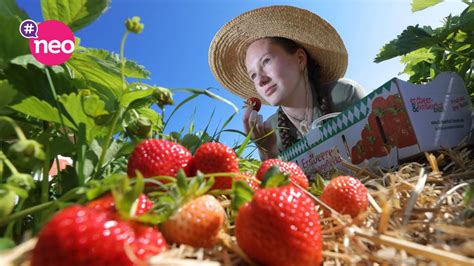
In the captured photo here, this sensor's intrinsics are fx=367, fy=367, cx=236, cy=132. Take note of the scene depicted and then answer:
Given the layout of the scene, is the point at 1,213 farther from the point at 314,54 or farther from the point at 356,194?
the point at 314,54

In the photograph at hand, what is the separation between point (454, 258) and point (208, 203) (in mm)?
244

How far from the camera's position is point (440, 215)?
0.54 m

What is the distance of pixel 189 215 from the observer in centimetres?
38

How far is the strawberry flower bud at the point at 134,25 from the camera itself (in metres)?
0.45

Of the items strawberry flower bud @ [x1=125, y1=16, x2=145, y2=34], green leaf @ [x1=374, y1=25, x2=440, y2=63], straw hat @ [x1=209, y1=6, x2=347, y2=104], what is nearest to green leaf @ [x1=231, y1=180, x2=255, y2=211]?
strawberry flower bud @ [x1=125, y1=16, x2=145, y2=34]

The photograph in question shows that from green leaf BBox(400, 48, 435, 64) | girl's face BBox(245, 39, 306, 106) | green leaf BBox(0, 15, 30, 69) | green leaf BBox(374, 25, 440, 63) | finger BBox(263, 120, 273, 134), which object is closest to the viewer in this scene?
green leaf BBox(0, 15, 30, 69)

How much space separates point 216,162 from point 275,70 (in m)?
1.67

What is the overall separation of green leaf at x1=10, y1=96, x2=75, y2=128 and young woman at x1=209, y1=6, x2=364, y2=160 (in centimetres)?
161

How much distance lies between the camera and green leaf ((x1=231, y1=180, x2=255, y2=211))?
40 cm

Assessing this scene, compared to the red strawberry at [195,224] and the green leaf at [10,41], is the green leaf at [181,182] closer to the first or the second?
the red strawberry at [195,224]

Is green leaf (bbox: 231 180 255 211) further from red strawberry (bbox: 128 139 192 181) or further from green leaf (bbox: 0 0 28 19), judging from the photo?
green leaf (bbox: 0 0 28 19)

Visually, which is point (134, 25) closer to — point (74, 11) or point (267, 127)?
point (74, 11)

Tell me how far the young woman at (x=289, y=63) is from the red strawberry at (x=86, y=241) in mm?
1760

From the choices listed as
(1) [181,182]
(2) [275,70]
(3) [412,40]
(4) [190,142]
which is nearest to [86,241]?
(1) [181,182]
